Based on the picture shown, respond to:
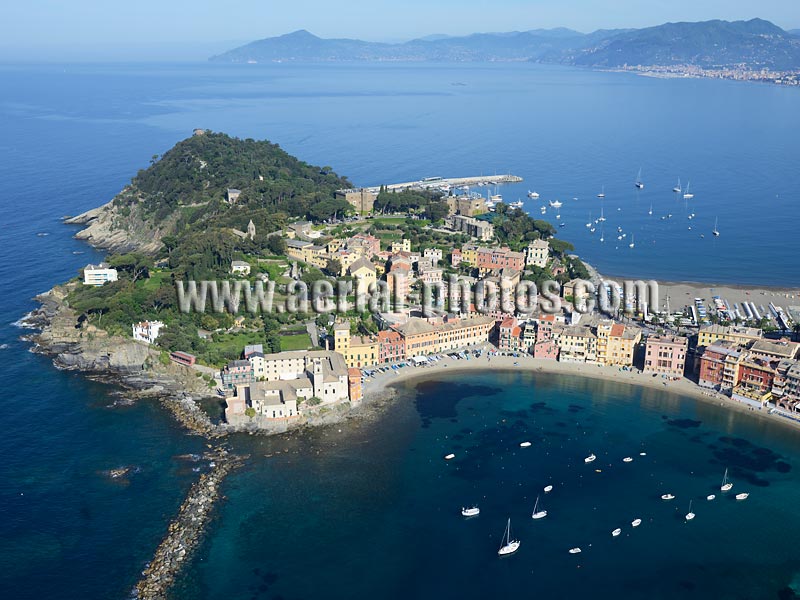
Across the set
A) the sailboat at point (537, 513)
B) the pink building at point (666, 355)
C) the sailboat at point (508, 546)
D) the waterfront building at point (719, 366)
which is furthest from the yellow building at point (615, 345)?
the sailboat at point (508, 546)

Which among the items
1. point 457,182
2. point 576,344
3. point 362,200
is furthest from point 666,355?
point 457,182

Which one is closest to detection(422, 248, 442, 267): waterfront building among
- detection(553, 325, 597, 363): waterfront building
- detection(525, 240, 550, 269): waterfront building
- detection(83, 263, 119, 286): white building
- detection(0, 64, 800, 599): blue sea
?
detection(525, 240, 550, 269): waterfront building

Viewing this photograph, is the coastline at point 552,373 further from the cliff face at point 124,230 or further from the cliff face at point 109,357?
the cliff face at point 124,230

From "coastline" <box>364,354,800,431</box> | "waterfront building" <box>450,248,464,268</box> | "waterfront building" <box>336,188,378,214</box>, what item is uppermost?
"waterfront building" <box>336,188,378,214</box>

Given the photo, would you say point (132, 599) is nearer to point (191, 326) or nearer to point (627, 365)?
point (191, 326)

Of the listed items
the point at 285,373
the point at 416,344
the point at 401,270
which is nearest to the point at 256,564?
the point at 285,373

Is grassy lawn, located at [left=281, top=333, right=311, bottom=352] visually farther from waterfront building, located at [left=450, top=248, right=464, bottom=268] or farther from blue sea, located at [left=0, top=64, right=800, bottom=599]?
waterfront building, located at [left=450, top=248, right=464, bottom=268]

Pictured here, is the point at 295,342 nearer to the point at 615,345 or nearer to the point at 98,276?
the point at 98,276
